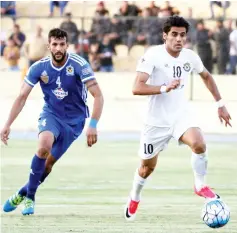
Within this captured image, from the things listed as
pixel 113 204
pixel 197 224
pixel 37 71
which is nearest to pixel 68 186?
pixel 113 204

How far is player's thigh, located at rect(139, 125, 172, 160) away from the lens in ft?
35.6

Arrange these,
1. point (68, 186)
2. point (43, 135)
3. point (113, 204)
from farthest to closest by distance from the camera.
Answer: point (68, 186) → point (113, 204) → point (43, 135)

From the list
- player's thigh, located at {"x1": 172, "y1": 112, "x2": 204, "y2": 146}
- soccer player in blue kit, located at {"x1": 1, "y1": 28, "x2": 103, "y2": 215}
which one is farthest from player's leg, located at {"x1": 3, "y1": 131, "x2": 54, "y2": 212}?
player's thigh, located at {"x1": 172, "y1": 112, "x2": 204, "y2": 146}

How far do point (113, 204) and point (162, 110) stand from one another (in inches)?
61.2

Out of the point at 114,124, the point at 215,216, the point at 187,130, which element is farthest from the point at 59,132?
the point at 114,124

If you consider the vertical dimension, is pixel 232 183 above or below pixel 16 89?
above

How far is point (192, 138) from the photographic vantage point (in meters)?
10.4

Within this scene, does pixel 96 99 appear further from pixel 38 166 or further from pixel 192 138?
pixel 192 138

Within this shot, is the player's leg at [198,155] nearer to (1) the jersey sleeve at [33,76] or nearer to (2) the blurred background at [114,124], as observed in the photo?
(2) the blurred background at [114,124]

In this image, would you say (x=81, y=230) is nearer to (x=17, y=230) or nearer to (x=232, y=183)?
(x=17, y=230)

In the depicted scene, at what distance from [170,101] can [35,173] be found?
5.32 feet

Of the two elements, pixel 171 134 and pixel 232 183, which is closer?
pixel 171 134

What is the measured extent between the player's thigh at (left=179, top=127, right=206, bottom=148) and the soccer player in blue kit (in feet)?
3.09

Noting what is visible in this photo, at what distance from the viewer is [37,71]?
11203mm
